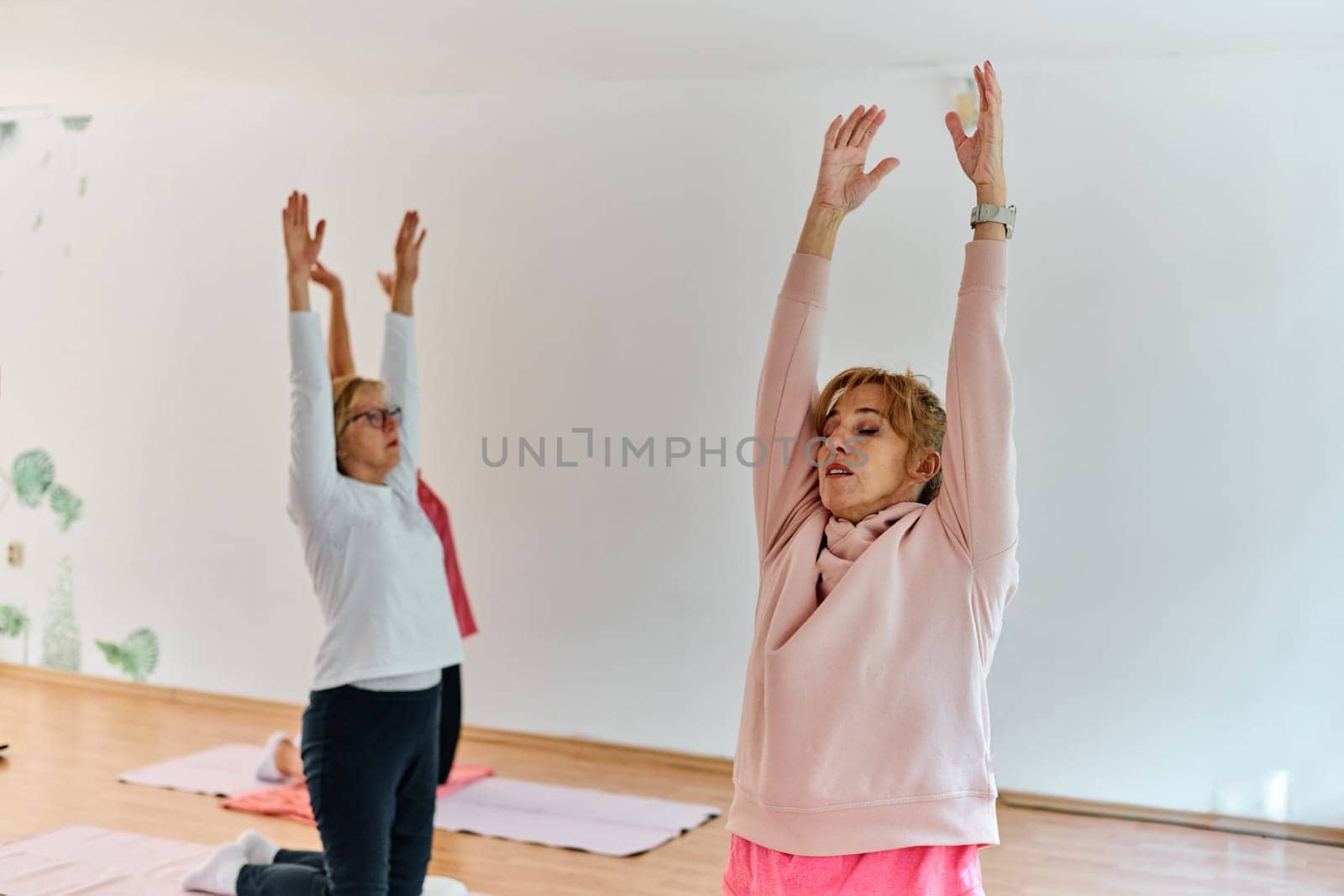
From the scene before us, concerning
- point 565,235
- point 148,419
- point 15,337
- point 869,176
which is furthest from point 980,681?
point 15,337

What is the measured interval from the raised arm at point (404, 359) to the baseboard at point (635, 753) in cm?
195

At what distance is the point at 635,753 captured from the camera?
4535mm

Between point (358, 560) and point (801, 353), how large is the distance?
132cm

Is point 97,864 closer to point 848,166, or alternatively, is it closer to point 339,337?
point 339,337

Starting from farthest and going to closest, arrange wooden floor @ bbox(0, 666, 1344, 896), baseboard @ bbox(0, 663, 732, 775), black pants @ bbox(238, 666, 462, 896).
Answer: baseboard @ bbox(0, 663, 732, 775)
wooden floor @ bbox(0, 666, 1344, 896)
black pants @ bbox(238, 666, 462, 896)

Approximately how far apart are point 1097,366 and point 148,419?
3.67 meters

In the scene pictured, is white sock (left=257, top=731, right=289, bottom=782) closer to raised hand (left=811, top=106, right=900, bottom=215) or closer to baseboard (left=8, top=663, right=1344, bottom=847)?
baseboard (left=8, top=663, right=1344, bottom=847)

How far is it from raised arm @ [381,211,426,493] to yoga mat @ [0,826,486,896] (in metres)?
1.06

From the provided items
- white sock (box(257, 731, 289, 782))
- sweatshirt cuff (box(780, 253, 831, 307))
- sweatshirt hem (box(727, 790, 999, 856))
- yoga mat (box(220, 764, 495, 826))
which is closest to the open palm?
sweatshirt cuff (box(780, 253, 831, 307))

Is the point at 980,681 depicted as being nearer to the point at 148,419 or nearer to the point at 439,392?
the point at 439,392

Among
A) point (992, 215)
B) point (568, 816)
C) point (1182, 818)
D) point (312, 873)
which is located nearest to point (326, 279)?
point (312, 873)

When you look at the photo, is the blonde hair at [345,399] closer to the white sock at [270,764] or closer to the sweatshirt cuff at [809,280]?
the sweatshirt cuff at [809,280]

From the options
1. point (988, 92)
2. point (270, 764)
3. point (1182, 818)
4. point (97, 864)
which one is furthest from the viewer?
point (270, 764)

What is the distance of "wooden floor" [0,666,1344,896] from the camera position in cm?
335
